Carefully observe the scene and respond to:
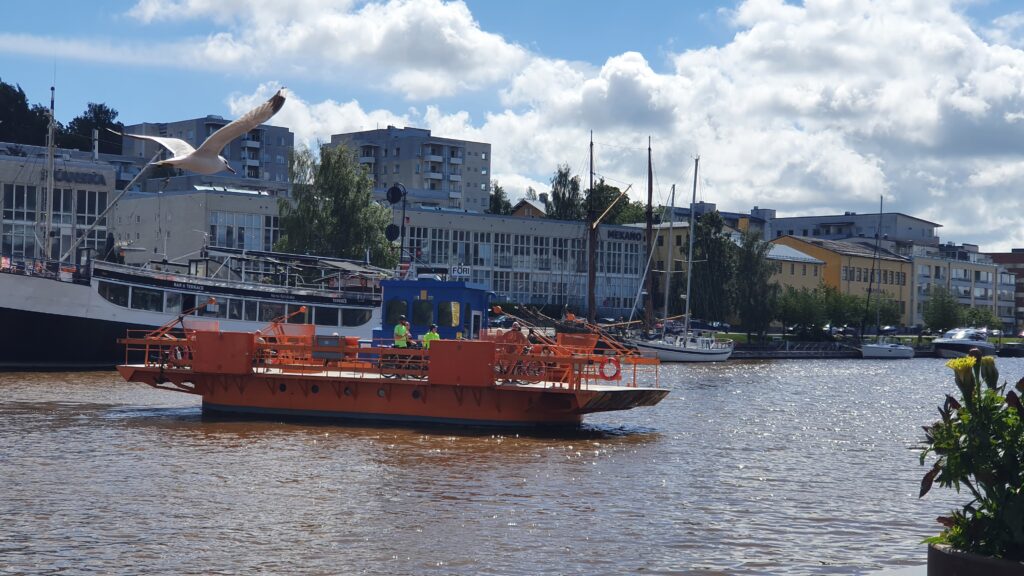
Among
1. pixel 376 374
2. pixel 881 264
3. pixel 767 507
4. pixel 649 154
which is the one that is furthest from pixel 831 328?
pixel 767 507

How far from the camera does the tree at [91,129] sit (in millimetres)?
140512

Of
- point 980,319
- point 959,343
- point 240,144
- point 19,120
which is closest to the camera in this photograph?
point 959,343

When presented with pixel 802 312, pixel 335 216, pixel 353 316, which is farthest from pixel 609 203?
pixel 353 316

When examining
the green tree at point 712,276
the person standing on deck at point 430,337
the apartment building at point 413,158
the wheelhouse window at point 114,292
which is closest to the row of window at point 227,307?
the wheelhouse window at point 114,292

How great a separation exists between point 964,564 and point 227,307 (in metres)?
46.1

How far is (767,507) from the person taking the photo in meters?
20.1

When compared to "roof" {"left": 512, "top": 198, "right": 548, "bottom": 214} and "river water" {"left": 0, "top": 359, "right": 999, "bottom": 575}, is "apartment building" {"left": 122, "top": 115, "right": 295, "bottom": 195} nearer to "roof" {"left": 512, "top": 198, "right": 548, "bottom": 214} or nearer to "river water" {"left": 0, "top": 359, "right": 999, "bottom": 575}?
"roof" {"left": 512, "top": 198, "right": 548, "bottom": 214}

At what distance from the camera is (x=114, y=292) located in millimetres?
51344

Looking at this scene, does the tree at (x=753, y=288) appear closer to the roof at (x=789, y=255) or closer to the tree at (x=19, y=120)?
the roof at (x=789, y=255)

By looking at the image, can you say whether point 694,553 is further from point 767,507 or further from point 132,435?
point 132,435

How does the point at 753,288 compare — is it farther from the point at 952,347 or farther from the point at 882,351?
the point at 952,347

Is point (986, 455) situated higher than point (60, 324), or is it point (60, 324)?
point (986, 455)

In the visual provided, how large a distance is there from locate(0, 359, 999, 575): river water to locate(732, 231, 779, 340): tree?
2718 inches

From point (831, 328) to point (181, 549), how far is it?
112927mm
